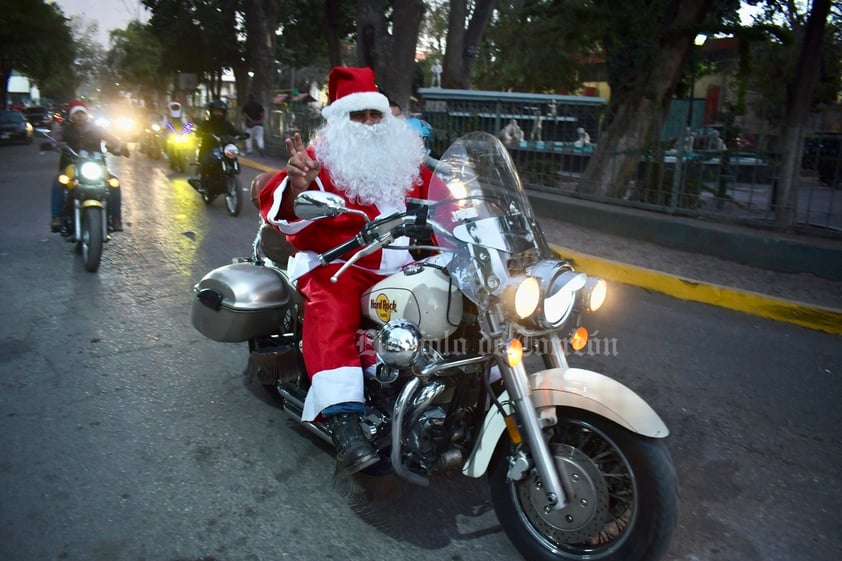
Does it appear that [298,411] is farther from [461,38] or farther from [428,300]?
[461,38]

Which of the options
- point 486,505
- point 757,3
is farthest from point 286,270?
point 757,3

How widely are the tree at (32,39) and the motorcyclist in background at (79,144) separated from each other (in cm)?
3025

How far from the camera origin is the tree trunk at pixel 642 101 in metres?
10.2

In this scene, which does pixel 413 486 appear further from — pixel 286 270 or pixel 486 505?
pixel 286 270

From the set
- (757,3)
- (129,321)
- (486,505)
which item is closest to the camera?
(486,505)

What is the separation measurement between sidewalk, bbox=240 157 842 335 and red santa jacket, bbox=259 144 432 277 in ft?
13.5

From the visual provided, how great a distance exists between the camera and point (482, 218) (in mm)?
2627

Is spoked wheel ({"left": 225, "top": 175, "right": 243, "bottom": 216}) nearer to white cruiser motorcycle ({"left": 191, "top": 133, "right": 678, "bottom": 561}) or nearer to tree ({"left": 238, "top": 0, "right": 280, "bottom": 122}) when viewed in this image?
white cruiser motorcycle ({"left": 191, "top": 133, "right": 678, "bottom": 561})

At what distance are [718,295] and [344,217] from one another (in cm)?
442

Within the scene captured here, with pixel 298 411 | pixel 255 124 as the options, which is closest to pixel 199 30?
pixel 255 124

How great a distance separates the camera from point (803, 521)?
9.84 ft

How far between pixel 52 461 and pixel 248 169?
46.3 feet

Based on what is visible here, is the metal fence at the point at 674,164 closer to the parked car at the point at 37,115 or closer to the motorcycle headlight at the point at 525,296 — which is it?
the motorcycle headlight at the point at 525,296

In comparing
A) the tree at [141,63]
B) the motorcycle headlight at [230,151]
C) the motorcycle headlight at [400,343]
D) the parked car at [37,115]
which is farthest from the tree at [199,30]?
the motorcycle headlight at [400,343]
